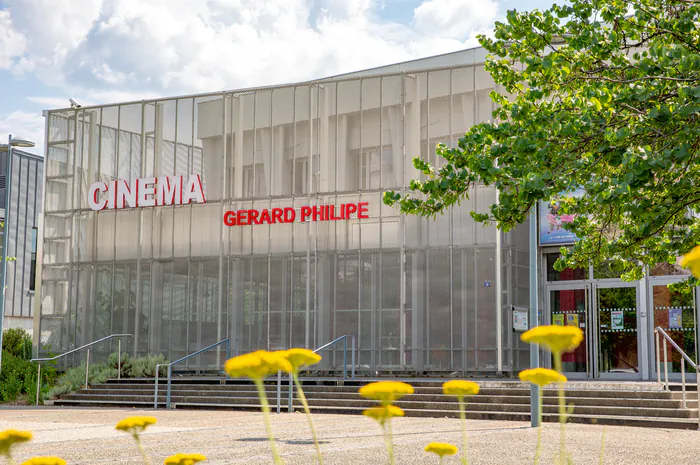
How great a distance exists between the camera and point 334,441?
10797mm

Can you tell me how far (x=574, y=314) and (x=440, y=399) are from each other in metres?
5.64

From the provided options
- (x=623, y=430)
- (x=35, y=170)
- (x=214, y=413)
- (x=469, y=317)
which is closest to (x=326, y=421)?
(x=214, y=413)

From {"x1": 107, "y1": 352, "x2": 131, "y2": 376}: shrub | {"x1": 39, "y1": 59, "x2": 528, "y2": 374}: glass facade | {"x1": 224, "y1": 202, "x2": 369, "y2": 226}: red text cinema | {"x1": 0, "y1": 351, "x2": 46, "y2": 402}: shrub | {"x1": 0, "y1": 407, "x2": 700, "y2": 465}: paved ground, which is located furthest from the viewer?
{"x1": 107, "y1": 352, "x2": 131, "y2": 376}: shrub

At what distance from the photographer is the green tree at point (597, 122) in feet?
25.5

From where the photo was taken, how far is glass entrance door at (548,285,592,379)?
21391 millimetres

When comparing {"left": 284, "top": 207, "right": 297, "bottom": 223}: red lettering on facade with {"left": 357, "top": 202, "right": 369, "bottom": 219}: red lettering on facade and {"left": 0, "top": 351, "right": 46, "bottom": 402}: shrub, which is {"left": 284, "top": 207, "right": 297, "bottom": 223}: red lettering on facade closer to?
{"left": 357, "top": 202, "right": 369, "bottom": 219}: red lettering on facade

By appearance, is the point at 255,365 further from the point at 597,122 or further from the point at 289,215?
the point at 289,215

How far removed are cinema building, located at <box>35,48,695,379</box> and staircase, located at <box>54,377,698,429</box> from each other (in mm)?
2403

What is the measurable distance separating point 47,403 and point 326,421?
9.27 metres

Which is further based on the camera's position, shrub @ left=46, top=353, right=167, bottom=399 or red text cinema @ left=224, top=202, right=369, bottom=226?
red text cinema @ left=224, top=202, right=369, bottom=226

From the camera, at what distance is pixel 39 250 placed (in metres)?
26.2

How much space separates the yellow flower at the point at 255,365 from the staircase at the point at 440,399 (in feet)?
41.0

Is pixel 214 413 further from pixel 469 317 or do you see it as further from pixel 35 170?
pixel 35 170

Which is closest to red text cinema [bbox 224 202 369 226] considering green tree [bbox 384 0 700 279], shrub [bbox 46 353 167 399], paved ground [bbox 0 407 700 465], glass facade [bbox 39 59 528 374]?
glass facade [bbox 39 59 528 374]
